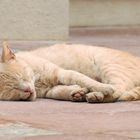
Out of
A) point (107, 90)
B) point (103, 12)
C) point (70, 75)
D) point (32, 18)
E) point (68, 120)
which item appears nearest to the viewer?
point (68, 120)

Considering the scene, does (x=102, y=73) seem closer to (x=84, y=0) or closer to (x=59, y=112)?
(x=59, y=112)

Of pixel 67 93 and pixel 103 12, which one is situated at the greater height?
pixel 67 93

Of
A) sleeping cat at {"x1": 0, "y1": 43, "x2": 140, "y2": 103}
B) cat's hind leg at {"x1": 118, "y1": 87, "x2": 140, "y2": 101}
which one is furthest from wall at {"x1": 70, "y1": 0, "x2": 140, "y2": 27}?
cat's hind leg at {"x1": 118, "y1": 87, "x2": 140, "y2": 101}

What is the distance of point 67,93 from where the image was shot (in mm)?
5070

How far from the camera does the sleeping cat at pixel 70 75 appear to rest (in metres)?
4.96

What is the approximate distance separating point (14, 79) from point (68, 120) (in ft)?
3.86

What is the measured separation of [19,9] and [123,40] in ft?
5.73

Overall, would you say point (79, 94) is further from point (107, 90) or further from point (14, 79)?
point (14, 79)

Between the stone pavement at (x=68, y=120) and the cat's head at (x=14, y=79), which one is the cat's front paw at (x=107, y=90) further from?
the cat's head at (x=14, y=79)

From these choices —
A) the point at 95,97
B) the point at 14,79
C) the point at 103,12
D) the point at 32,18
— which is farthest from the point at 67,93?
the point at 103,12

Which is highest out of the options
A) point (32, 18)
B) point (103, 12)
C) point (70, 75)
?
point (70, 75)

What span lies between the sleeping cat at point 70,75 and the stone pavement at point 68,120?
0.11m

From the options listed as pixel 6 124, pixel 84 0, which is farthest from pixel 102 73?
pixel 84 0

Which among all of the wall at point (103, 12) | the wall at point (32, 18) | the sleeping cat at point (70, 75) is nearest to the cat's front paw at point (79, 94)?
the sleeping cat at point (70, 75)
